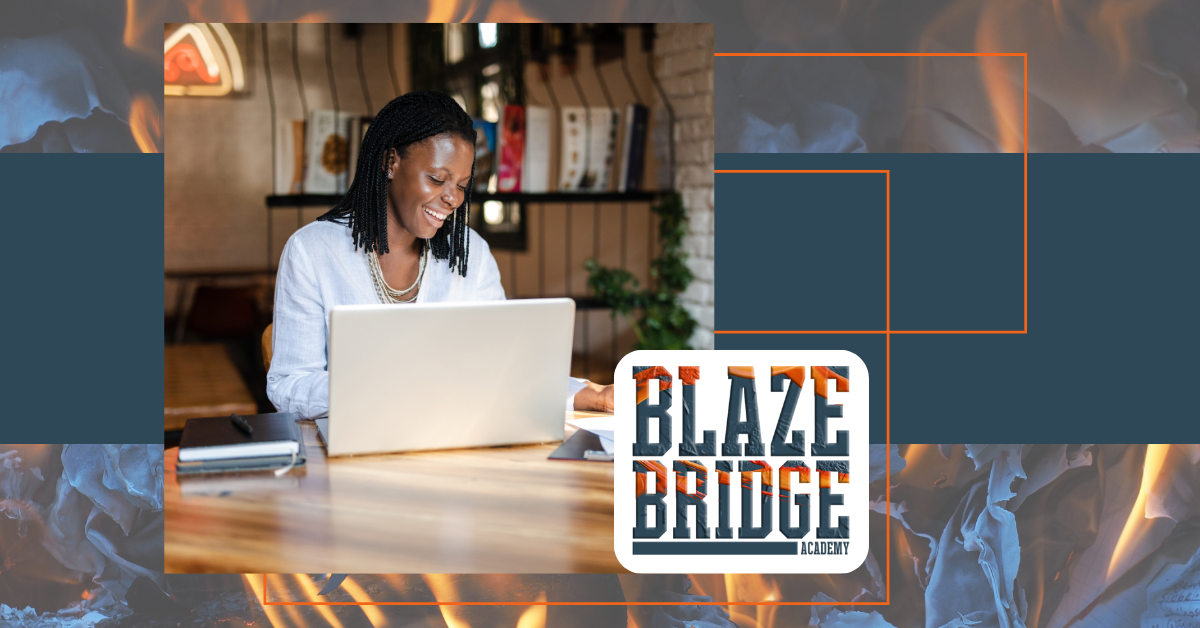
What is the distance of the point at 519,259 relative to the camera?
3662 millimetres

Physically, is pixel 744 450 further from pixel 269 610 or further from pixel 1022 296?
pixel 269 610

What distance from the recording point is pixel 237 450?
148 cm

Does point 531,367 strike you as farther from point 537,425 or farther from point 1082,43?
point 1082,43

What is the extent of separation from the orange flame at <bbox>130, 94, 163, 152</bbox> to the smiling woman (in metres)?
0.35

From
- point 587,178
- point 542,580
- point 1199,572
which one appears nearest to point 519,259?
point 587,178

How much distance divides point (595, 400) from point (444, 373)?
422mm

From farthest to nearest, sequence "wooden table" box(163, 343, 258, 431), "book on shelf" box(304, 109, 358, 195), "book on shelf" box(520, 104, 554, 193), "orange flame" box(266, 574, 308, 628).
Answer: "wooden table" box(163, 343, 258, 431)
"book on shelf" box(520, 104, 554, 193)
"book on shelf" box(304, 109, 358, 195)
"orange flame" box(266, 574, 308, 628)

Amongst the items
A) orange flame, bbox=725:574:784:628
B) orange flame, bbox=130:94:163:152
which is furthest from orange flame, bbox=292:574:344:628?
orange flame, bbox=130:94:163:152

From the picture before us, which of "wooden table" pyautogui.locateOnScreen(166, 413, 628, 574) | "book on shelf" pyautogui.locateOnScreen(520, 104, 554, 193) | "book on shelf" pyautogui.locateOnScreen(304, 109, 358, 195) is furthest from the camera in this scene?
"book on shelf" pyautogui.locateOnScreen(520, 104, 554, 193)

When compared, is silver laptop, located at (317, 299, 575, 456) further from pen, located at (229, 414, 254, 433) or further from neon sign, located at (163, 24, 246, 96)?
neon sign, located at (163, 24, 246, 96)

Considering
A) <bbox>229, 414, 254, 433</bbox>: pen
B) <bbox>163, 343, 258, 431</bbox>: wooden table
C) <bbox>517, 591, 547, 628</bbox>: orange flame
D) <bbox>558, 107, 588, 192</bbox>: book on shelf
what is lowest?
<bbox>517, 591, 547, 628</bbox>: orange flame

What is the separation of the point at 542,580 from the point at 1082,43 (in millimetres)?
1696

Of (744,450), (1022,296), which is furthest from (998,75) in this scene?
(744,450)

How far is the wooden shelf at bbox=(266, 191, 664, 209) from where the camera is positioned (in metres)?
2.96
